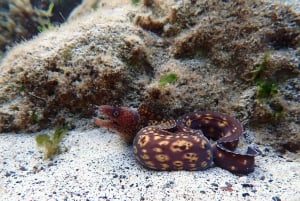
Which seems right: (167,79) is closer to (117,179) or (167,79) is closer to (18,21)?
(117,179)

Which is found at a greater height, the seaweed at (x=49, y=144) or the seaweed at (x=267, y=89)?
the seaweed at (x=267, y=89)

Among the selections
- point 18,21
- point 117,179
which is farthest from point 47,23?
point 117,179

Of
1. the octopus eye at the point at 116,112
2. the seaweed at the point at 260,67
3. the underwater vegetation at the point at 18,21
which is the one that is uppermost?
the seaweed at the point at 260,67

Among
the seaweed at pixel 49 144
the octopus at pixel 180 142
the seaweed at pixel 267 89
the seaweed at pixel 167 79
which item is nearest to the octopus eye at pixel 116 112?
the octopus at pixel 180 142

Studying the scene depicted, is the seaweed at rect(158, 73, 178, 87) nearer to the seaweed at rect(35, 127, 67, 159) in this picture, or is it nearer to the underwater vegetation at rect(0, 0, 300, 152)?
the underwater vegetation at rect(0, 0, 300, 152)

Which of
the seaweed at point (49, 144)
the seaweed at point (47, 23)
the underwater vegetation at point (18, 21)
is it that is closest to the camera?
the seaweed at point (49, 144)

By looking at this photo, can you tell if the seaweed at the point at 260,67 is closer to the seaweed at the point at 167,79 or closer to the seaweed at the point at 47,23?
the seaweed at the point at 167,79
